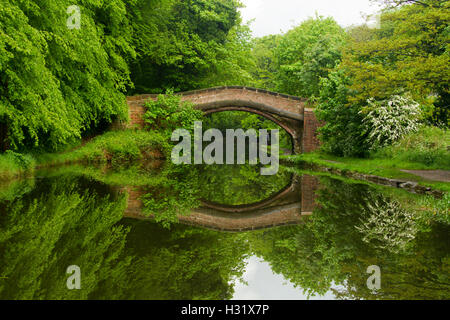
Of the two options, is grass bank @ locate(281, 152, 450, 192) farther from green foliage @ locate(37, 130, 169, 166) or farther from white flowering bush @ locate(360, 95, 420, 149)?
green foliage @ locate(37, 130, 169, 166)

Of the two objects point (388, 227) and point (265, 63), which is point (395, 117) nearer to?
point (388, 227)

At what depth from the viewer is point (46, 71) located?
34.0 feet

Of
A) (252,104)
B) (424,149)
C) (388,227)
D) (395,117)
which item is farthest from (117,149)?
(388,227)

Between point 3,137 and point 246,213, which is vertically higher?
point 3,137

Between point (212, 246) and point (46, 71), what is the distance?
26.3ft

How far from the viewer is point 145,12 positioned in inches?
854

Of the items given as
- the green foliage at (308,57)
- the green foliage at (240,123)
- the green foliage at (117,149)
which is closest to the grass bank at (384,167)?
the green foliage at (117,149)

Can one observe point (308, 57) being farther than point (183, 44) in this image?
Yes

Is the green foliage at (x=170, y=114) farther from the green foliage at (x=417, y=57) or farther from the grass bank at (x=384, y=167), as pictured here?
the green foliage at (x=417, y=57)

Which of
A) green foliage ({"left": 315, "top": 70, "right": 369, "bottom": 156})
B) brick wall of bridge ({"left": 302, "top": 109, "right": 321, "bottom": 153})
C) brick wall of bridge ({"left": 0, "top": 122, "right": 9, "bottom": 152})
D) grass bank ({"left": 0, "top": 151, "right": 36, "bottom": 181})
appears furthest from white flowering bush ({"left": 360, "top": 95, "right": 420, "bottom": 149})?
brick wall of bridge ({"left": 0, "top": 122, "right": 9, "bottom": 152})

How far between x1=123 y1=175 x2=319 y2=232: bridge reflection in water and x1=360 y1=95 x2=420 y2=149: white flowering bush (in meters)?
5.71

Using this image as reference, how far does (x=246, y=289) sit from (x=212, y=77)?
2323 cm

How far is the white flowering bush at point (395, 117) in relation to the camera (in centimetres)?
1316

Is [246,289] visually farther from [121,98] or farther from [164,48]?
[164,48]
